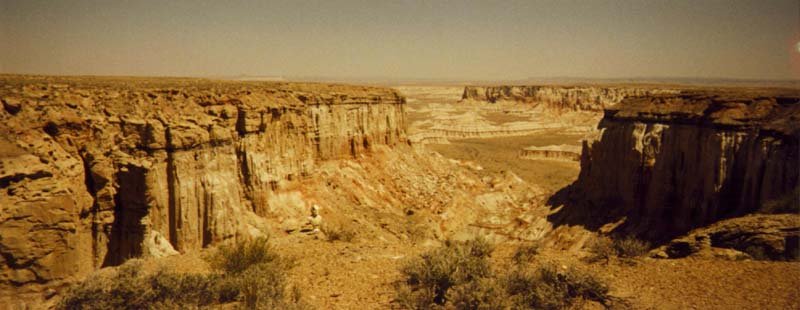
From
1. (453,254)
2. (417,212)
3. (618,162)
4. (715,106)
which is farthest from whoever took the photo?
(417,212)

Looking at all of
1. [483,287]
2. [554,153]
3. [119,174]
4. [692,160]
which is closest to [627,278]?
[483,287]

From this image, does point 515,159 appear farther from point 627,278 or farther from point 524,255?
point 627,278

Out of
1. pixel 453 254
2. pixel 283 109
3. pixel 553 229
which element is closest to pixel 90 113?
pixel 283 109

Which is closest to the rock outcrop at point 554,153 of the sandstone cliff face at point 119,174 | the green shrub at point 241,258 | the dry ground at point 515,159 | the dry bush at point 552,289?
the dry ground at point 515,159

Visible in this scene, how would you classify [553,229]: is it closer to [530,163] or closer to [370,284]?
[370,284]

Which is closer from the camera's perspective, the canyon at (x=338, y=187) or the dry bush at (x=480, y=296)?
the dry bush at (x=480, y=296)

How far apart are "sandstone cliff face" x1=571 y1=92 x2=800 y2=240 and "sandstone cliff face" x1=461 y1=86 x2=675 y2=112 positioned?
5629cm

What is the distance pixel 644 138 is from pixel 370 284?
18952mm

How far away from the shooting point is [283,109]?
71.2 feet

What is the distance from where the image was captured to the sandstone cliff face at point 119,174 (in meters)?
10.1

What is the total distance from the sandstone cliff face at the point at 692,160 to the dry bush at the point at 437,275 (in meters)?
10.3

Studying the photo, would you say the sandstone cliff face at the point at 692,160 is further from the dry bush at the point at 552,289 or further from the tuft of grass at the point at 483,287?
the tuft of grass at the point at 483,287

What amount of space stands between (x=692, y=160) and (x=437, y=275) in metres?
16.7

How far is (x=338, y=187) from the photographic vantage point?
24.1m
